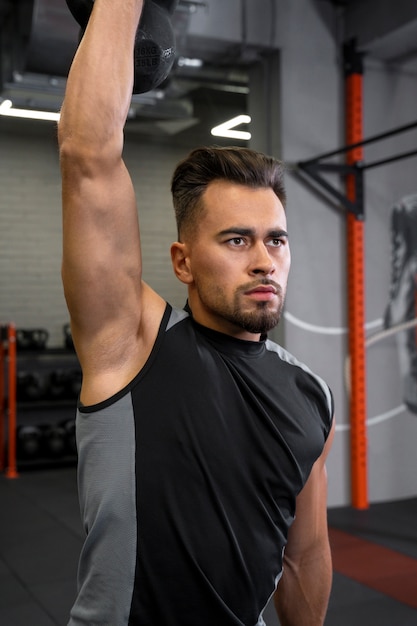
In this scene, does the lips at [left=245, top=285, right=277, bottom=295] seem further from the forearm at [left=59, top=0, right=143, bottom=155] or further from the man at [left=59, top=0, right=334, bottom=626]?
the forearm at [left=59, top=0, right=143, bottom=155]

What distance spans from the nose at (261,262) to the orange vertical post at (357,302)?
123 inches

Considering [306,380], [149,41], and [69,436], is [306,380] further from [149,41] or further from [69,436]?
[69,436]

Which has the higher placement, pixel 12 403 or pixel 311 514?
pixel 311 514

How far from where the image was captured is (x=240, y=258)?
105 cm

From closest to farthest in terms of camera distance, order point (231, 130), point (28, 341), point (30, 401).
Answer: point (30, 401), point (28, 341), point (231, 130)

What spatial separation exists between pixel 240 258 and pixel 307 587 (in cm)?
63

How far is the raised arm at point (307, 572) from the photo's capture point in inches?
48.3

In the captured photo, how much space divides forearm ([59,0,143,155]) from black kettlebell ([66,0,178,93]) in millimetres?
124

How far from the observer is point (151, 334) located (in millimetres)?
1050

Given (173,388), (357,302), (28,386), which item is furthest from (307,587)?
(28,386)

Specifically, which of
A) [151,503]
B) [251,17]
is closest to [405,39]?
[251,17]

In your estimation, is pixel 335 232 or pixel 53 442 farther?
pixel 53 442

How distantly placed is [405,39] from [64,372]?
3.74 metres

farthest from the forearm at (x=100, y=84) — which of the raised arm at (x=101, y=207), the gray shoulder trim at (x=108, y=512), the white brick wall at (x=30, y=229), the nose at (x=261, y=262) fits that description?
the white brick wall at (x=30, y=229)
